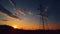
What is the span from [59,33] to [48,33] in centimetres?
218

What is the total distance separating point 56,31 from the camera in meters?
22.2

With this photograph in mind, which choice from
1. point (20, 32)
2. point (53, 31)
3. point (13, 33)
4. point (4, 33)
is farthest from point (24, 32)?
point (53, 31)

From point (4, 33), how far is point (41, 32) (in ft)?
25.1

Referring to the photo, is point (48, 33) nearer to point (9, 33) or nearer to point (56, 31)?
point (56, 31)

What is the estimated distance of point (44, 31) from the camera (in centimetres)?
2259

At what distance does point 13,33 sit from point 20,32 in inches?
57.1

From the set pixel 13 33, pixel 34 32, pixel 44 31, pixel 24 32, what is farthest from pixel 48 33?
pixel 13 33

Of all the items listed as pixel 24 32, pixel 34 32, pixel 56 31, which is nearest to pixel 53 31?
pixel 56 31

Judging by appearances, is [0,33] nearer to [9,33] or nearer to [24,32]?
[9,33]

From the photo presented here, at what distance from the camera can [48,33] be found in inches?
882

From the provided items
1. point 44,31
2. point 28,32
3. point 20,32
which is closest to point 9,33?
point 20,32

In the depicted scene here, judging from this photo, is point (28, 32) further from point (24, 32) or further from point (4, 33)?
point (4, 33)

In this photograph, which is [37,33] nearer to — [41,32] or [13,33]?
[41,32]

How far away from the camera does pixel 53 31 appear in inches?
879
